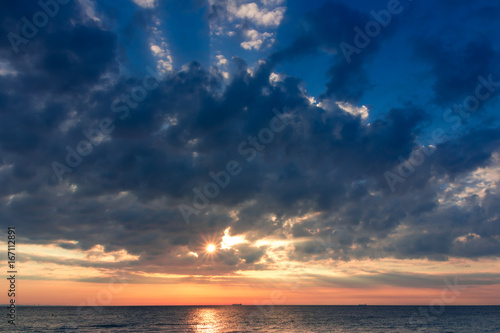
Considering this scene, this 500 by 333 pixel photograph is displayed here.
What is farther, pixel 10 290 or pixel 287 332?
pixel 287 332

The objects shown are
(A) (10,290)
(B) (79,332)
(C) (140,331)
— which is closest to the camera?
(A) (10,290)

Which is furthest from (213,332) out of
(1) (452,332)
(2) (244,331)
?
(1) (452,332)

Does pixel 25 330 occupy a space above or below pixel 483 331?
above

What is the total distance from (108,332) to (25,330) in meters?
28.0

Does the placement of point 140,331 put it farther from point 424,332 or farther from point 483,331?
point 483,331

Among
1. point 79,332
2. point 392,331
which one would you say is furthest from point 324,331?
point 79,332

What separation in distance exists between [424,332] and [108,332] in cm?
9751

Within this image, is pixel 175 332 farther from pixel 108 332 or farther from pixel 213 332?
pixel 108 332

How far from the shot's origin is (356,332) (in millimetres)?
111000

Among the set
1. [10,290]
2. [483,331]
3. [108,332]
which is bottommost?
[483,331]

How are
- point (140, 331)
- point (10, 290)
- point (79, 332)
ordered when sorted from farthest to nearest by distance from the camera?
point (140, 331) < point (79, 332) < point (10, 290)

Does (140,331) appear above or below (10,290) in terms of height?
below

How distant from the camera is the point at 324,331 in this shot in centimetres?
11369

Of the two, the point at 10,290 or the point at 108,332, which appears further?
the point at 108,332
